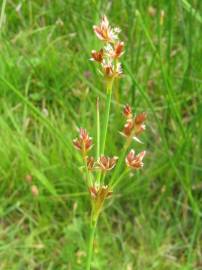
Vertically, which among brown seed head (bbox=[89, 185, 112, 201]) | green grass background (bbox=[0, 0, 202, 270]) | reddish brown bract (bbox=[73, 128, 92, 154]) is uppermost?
reddish brown bract (bbox=[73, 128, 92, 154])

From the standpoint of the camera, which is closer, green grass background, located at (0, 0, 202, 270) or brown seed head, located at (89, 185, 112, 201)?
brown seed head, located at (89, 185, 112, 201)

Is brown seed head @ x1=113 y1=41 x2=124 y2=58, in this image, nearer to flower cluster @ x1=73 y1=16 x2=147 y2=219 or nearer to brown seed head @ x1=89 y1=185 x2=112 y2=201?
flower cluster @ x1=73 y1=16 x2=147 y2=219

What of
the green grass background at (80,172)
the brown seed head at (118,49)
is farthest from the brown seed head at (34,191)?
the brown seed head at (118,49)

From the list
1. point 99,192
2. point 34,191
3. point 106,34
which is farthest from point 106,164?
point 34,191

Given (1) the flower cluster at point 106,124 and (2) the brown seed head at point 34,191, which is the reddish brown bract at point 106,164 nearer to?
(1) the flower cluster at point 106,124

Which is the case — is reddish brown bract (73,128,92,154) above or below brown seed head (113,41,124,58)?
below

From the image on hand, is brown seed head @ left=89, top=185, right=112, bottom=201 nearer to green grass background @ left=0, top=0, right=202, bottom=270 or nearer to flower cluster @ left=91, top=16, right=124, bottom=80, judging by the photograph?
flower cluster @ left=91, top=16, right=124, bottom=80

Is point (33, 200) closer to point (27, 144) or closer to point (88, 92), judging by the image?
point (27, 144)

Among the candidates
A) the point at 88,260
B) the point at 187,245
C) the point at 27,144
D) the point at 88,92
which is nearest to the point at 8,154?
the point at 27,144

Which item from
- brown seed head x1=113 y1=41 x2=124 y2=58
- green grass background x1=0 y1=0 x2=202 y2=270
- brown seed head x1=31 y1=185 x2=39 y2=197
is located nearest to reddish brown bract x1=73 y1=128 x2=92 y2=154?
brown seed head x1=113 y1=41 x2=124 y2=58
